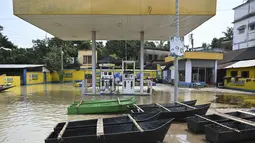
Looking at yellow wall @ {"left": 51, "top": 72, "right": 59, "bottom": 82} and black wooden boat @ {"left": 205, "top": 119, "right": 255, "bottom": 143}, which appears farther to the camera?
yellow wall @ {"left": 51, "top": 72, "right": 59, "bottom": 82}

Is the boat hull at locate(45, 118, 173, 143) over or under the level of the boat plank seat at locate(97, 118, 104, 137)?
under

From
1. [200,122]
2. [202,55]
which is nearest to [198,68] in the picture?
[202,55]

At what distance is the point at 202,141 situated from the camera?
13.3 ft

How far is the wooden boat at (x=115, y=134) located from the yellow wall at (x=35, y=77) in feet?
64.6

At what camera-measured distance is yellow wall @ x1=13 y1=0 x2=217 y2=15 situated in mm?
8461

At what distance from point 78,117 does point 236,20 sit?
2758 centimetres

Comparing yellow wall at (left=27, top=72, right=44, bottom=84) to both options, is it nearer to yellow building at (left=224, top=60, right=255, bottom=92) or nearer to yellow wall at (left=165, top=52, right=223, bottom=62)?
yellow wall at (left=165, top=52, right=223, bottom=62)

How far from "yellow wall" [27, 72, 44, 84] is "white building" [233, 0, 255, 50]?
2573cm

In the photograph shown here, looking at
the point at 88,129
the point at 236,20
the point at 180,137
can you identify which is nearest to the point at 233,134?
the point at 180,137

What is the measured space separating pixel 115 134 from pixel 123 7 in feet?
21.5

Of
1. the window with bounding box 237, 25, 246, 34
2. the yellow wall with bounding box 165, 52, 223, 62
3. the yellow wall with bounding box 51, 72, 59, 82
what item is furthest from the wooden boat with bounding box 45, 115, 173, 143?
the window with bounding box 237, 25, 246, 34

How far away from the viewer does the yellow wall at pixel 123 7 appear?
846 cm

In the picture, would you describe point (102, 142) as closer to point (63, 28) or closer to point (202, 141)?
point (202, 141)

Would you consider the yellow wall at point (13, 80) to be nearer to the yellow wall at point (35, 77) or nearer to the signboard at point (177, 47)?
the yellow wall at point (35, 77)
